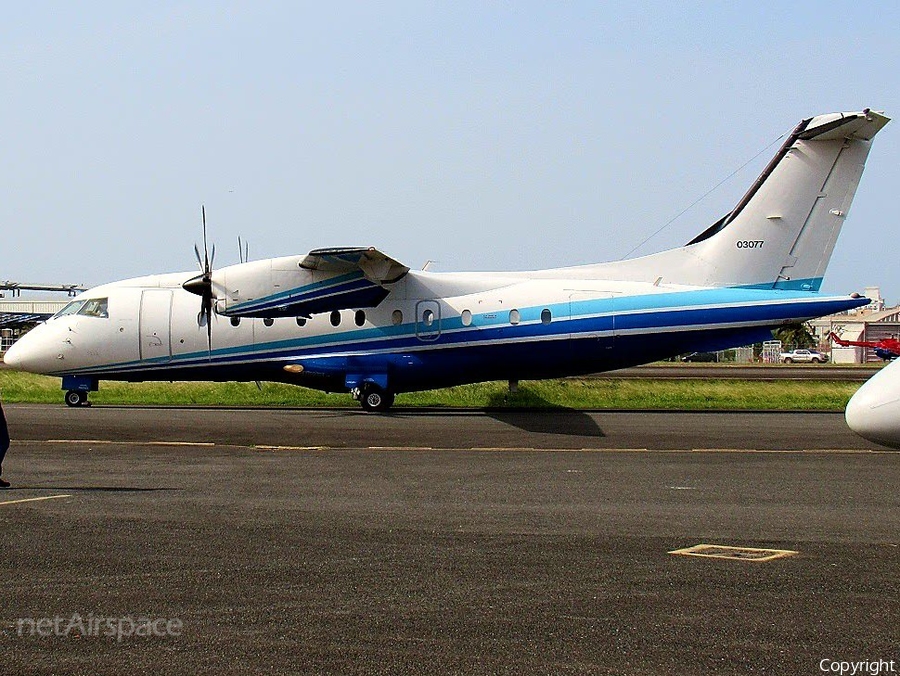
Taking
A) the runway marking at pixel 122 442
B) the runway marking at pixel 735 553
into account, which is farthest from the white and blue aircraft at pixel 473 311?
the runway marking at pixel 735 553

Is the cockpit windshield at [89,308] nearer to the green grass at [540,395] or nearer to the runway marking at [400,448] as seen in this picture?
the green grass at [540,395]

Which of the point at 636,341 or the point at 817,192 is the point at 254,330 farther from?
the point at 817,192

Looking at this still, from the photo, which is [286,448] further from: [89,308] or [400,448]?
[89,308]

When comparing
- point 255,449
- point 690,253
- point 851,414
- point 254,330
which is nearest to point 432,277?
point 254,330

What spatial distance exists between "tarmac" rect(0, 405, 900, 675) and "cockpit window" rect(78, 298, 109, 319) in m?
12.4

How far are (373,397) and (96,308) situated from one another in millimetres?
9352

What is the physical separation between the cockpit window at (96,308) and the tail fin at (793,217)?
17.5 m

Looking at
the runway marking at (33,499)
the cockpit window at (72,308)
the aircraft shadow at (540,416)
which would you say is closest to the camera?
the runway marking at (33,499)

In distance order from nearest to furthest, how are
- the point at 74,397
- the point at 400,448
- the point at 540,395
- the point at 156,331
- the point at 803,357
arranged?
the point at 400,448 → the point at 156,331 → the point at 74,397 → the point at 540,395 → the point at 803,357

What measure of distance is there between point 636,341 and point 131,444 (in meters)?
14.4

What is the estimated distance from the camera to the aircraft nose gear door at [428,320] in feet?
97.5

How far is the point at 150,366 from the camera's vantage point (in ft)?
102

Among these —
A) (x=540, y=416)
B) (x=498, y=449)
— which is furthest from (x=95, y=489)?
(x=540, y=416)

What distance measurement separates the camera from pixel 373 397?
3038cm
